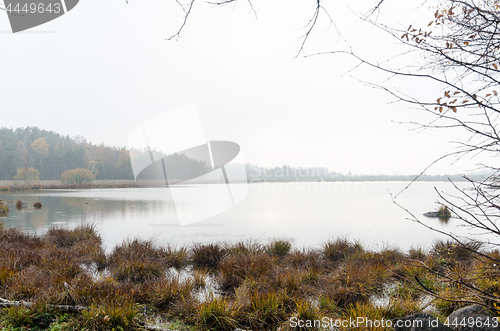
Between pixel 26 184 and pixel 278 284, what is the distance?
57943 mm

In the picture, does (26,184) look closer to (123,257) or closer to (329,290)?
(123,257)

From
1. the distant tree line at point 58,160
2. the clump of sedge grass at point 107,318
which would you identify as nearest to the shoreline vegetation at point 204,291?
the clump of sedge grass at point 107,318

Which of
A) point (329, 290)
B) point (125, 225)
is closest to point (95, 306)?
point (329, 290)

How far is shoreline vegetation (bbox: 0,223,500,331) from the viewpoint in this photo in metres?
3.50

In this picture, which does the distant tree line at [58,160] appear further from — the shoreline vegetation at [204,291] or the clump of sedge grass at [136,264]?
the shoreline vegetation at [204,291]

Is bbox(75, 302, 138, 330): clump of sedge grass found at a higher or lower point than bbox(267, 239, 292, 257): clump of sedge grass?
higher

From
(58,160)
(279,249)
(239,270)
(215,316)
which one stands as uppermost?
(58,160)

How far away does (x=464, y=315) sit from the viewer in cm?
325

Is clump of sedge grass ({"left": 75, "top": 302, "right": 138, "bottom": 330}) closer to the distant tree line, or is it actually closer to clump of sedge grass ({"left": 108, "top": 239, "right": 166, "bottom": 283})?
clump of sedge grass ({"left": 108, "top": 239, "right": 166, "bottom": 283})

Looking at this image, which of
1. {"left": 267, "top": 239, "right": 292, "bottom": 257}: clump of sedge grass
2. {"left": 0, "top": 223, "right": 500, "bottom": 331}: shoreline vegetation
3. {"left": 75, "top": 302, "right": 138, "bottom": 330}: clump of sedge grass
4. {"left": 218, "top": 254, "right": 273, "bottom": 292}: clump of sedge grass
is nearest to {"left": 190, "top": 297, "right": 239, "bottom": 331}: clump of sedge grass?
{"left": 0, "top": 223, "right": 500, "bottom": 331}: shoreline vegetation

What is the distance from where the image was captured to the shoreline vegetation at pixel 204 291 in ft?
11.5

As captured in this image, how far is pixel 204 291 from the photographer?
5.09 metres

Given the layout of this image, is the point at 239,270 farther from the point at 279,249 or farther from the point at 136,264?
the point at 279,249

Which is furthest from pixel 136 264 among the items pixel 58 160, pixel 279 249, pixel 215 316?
pixel 58 160
